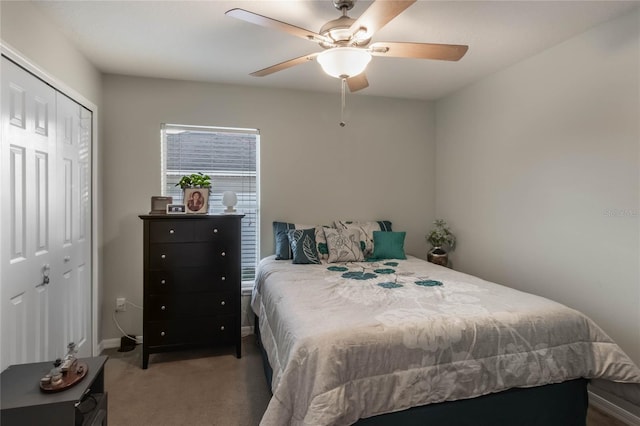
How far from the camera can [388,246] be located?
3.42 metres

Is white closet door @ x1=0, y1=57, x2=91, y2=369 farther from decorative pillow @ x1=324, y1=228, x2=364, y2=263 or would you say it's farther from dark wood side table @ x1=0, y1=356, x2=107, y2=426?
decorative pillow @ x1=324, y1=228, x2=364, y2=263

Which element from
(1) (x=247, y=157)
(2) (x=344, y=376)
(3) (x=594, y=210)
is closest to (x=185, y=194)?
(1) (x=247, y=157)

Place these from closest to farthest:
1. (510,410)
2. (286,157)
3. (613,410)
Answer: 1. (510,410)
2. (613,410)
3. (286,157)

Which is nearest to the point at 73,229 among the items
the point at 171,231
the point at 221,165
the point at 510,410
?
the point at 171,231

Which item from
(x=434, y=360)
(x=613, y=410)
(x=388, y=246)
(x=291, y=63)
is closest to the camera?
(x=434, y=360)

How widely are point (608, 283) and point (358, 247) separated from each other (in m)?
1.87

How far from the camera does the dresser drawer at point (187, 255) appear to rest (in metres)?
2.79

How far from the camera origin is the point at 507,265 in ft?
10.1

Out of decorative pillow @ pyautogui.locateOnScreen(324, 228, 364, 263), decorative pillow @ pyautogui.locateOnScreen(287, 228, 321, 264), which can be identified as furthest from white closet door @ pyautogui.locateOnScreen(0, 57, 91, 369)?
decorative pillow @ pyautogui.locateOnScreen(324, 228, 364, 263)

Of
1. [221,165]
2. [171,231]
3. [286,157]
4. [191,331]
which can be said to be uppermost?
[286,157]

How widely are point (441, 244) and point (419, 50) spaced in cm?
236

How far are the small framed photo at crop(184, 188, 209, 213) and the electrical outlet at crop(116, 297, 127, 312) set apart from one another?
1110mm

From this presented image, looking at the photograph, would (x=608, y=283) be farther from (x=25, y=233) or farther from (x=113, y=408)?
(x=25, y=233)

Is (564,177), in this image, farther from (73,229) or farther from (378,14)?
(73,229)
